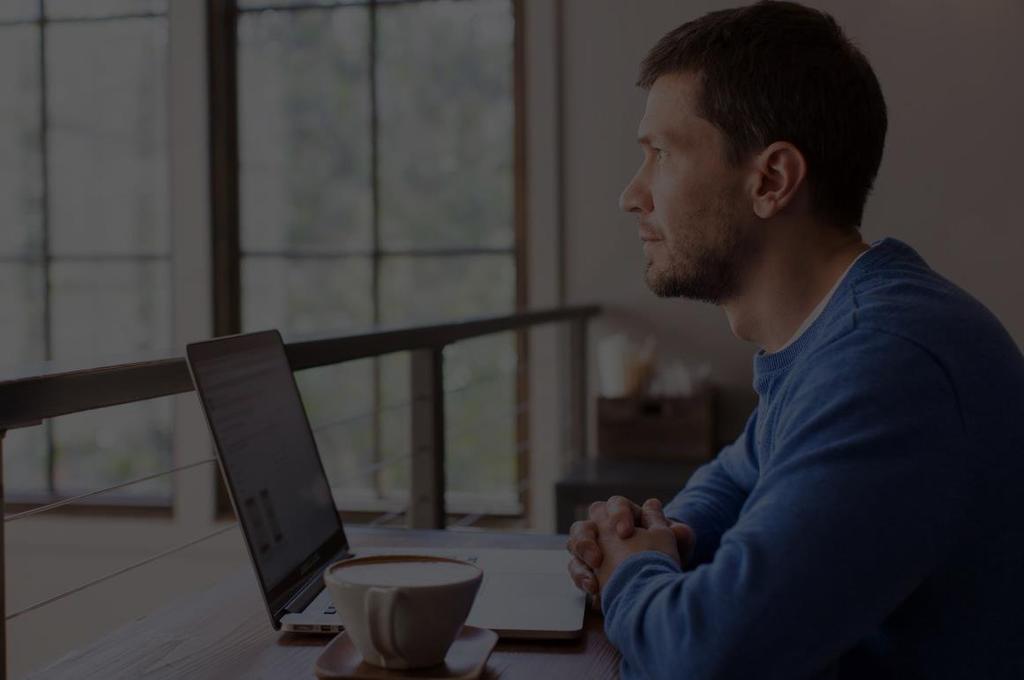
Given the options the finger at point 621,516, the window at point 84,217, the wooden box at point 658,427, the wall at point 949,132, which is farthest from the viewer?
the window at point 84,217

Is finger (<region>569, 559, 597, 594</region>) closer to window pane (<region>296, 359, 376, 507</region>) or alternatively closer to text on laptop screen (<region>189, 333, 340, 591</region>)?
text on laptop screen (<region>189, 333, 340, 591</region>)

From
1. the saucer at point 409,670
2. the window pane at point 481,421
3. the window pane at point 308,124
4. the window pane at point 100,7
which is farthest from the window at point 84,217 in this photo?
the saucer at point 409,670

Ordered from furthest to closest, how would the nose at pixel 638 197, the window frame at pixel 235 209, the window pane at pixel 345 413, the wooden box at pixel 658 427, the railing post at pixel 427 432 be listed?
the window pane at pixel 345 413, the window frame at pixel 235 209, the wooden box at pixel 658 427, the railing post at pixel 427 432, the nose at pixel 638 197

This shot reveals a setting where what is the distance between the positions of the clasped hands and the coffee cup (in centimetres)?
16

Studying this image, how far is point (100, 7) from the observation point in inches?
168

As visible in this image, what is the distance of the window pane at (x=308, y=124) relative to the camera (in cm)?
410

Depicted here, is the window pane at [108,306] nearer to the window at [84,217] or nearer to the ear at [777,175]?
the window at [84,217]

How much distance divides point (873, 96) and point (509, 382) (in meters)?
2.99

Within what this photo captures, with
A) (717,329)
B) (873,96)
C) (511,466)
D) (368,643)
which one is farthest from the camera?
(511,466)

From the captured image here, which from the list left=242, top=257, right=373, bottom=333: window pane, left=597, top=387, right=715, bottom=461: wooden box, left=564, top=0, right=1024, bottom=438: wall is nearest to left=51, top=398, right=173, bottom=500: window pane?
left=242, top=257, right=373, bottom=333: window pane

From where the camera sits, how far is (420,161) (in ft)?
13.4

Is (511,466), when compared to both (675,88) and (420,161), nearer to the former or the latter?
(420,161)

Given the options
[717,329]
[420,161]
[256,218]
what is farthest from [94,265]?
[717,329]

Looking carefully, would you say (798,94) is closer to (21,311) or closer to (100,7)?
(100,7)
